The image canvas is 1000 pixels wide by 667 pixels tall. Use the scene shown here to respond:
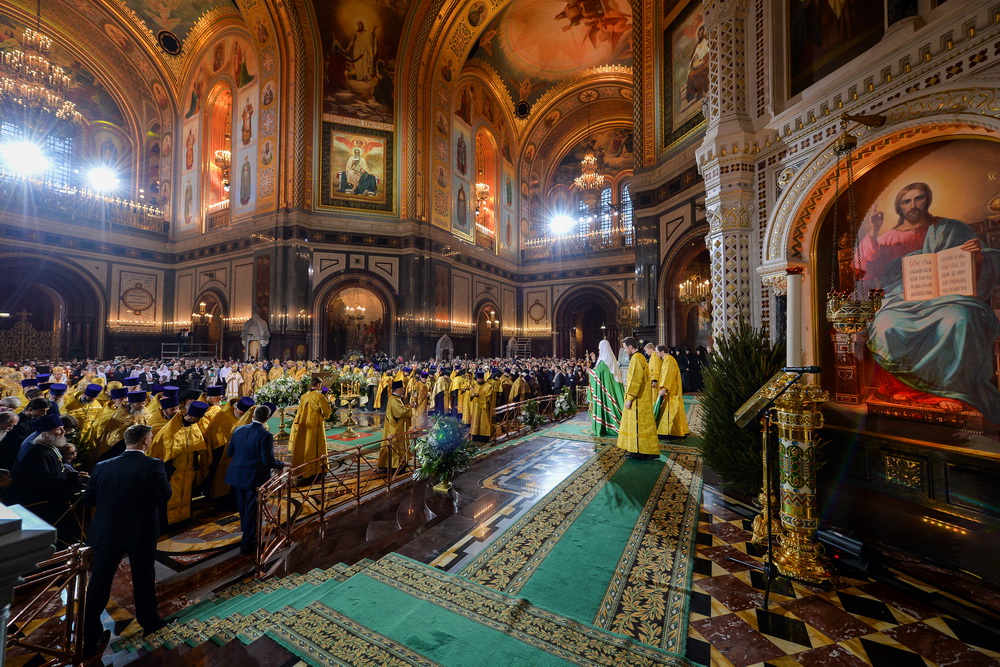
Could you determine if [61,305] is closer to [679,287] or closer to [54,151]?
[54,151]

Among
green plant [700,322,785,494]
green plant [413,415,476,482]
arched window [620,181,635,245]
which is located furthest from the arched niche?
arched window [620,181,635,245]

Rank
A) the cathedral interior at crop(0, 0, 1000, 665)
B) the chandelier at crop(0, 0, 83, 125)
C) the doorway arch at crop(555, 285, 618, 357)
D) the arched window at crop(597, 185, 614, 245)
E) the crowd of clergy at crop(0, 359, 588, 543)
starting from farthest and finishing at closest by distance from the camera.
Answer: the arched window at crop(597, 185, 614, 245), the doorway arch at crop(555, 285, 618, 357), the chandelier at crop(0, 0, 83, 125), the cathedral interior at crop(0, 0, 1000, 665), the crowd of clergy at crop(0, 359, 588, 543)

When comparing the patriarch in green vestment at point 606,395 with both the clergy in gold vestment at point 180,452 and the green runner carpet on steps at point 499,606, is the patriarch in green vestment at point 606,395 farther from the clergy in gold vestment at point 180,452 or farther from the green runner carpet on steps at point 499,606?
the clergy in gold vestment at point 180,452

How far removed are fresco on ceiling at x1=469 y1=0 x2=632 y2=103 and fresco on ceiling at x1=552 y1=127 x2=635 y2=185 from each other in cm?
439

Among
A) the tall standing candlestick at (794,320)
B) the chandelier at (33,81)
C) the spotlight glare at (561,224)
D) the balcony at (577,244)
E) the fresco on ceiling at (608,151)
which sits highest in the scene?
the fresco on ceiling at (608,151)

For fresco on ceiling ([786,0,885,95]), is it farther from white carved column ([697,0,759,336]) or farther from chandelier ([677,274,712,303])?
chandelier ([677,274,712,303])

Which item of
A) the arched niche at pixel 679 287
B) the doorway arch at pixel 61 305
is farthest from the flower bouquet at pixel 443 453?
the doorway arch at pixel 61 305

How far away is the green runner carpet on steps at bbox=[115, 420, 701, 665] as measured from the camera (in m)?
2.36

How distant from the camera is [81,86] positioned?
68.3 ft

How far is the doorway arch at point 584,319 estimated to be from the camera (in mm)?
24625

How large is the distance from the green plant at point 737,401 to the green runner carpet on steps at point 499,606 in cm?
100

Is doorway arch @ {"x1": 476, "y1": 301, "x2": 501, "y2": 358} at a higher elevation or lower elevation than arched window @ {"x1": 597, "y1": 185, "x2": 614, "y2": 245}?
lower

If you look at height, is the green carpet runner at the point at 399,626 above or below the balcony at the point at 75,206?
below

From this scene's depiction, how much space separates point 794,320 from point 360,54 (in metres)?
22.2
